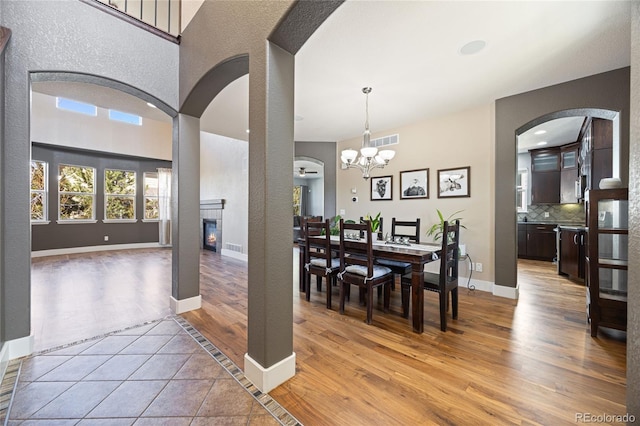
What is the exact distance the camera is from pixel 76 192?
6.89 m

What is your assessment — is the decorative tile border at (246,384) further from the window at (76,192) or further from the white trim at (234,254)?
the window at (76,192)

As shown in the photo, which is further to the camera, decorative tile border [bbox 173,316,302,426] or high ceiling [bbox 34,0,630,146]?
→ high ceiling [bbox 34,0,630,146]

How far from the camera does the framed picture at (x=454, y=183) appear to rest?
3967mm

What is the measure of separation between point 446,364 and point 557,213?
20.2 ft

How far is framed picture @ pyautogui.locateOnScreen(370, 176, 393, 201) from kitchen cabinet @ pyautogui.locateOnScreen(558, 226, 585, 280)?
3021 mm

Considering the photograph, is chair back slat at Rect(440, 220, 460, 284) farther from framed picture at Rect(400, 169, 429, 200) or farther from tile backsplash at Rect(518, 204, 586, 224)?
tile backsplash at Rect(518, 204, 586, 224)

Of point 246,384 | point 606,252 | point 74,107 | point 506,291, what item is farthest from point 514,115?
point 74,107

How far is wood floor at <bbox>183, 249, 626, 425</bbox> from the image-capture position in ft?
4.99

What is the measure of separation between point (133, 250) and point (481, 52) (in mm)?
8813

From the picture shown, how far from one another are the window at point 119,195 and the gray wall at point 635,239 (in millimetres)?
9546

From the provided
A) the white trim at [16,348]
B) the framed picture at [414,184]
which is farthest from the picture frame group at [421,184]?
the white trim at [16,348]

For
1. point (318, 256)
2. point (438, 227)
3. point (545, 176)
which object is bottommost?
point (318, 256)

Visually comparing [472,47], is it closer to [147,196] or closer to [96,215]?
[147,196]

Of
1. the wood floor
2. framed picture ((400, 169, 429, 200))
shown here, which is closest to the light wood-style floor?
the wood floor
